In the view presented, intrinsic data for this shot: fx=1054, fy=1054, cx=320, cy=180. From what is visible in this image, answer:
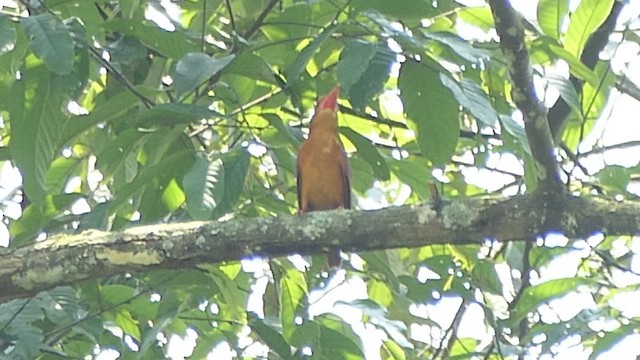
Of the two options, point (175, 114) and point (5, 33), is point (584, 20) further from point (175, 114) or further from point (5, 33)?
point (5, 33)

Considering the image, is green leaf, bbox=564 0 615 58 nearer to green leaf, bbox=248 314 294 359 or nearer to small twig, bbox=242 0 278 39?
small twig, bbox=242 0 278 39

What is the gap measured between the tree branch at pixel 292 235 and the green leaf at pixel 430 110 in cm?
14

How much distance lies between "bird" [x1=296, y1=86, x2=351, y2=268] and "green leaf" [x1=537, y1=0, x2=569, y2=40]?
3.40 ft

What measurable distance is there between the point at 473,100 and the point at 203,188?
0.59 metres

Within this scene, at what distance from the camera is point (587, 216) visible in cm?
210

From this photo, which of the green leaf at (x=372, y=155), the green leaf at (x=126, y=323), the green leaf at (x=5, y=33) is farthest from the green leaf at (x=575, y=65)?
the green leaf at (x=126, y=323)

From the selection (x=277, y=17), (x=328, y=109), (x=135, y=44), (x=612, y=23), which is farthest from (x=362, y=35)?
(x=612, y=23)

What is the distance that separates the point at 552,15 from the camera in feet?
7.74

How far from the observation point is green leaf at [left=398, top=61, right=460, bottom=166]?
7.03 feet

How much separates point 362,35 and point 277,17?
42 cm

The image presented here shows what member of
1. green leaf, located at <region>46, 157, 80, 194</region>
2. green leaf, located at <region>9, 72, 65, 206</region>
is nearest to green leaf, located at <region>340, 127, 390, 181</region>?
A: green leaf, located at <region>9, 72, 65, 206</region>

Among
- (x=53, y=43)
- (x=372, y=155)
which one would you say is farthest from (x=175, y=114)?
(x=372, y=155)

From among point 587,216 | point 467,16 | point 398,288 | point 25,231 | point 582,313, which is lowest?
point 25,231

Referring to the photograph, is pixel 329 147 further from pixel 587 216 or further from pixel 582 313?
pixel 587 216
